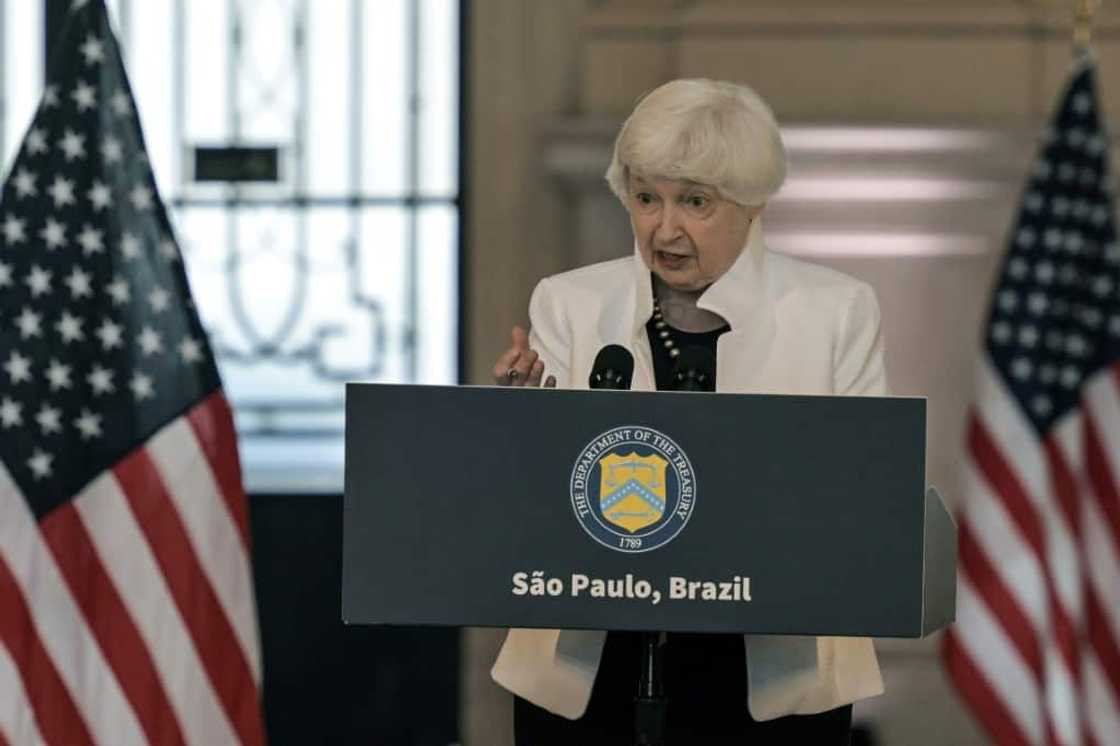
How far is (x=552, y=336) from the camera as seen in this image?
3.25 meters

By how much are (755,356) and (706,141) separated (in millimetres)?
371

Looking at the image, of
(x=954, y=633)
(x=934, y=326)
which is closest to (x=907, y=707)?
(x=954, y=633)

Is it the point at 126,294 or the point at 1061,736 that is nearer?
the point at 126,294

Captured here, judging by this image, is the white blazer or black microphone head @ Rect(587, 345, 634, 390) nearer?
black microphone head @ Rect(587, 345, 634, 390)

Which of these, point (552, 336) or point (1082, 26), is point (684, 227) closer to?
point (552, 336)

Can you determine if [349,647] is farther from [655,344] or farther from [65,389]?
[655,344]

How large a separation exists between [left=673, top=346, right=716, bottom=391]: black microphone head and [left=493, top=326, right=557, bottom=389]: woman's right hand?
22cm

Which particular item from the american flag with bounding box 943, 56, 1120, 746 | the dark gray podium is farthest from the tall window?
the dark gray podium

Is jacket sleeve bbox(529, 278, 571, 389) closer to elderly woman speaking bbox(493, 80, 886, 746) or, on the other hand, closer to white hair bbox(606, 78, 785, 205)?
elderly woman speaking bbox(493, 80, 886, 746)

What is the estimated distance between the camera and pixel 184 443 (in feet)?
16.3

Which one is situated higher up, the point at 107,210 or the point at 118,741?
the point at 107,210

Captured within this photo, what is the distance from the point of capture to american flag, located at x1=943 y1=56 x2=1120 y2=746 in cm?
564

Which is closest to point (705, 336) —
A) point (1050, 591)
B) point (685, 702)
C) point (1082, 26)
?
point (685, 702)

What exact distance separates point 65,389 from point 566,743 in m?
2.21
